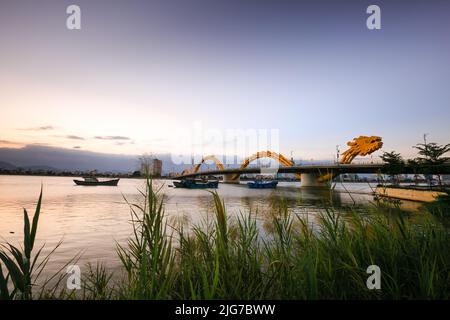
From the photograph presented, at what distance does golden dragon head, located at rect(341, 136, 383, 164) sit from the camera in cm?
8894

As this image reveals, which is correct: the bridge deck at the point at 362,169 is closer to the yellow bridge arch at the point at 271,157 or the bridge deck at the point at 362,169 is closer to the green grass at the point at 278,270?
the green grass at the point at 278,270

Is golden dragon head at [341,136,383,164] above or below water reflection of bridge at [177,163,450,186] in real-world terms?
above

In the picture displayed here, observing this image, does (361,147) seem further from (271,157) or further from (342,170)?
(271,157)

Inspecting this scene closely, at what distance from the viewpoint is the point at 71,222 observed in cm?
2142

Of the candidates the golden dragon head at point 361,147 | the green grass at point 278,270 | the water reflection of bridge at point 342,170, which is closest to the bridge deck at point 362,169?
the water reflection of bridge at point 342,170

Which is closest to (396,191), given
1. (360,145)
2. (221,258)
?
(221,258)

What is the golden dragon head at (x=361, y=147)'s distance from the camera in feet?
292

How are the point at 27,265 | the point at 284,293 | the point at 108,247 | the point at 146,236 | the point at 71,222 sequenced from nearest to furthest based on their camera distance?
the point at 27,265 < the point at 146,236 < the point at 284,293 < the point at 108,247 < the point at 71,222

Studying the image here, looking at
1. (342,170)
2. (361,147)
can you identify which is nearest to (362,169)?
(342,170)

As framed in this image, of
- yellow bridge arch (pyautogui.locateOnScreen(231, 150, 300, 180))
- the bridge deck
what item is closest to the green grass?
the bridge deck

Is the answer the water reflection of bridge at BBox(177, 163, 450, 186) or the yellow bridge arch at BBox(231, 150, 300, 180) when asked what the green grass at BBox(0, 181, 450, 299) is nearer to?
the water reflection of bridge at BBox(177, 163, 450, 186)

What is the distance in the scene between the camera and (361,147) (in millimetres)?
93188
